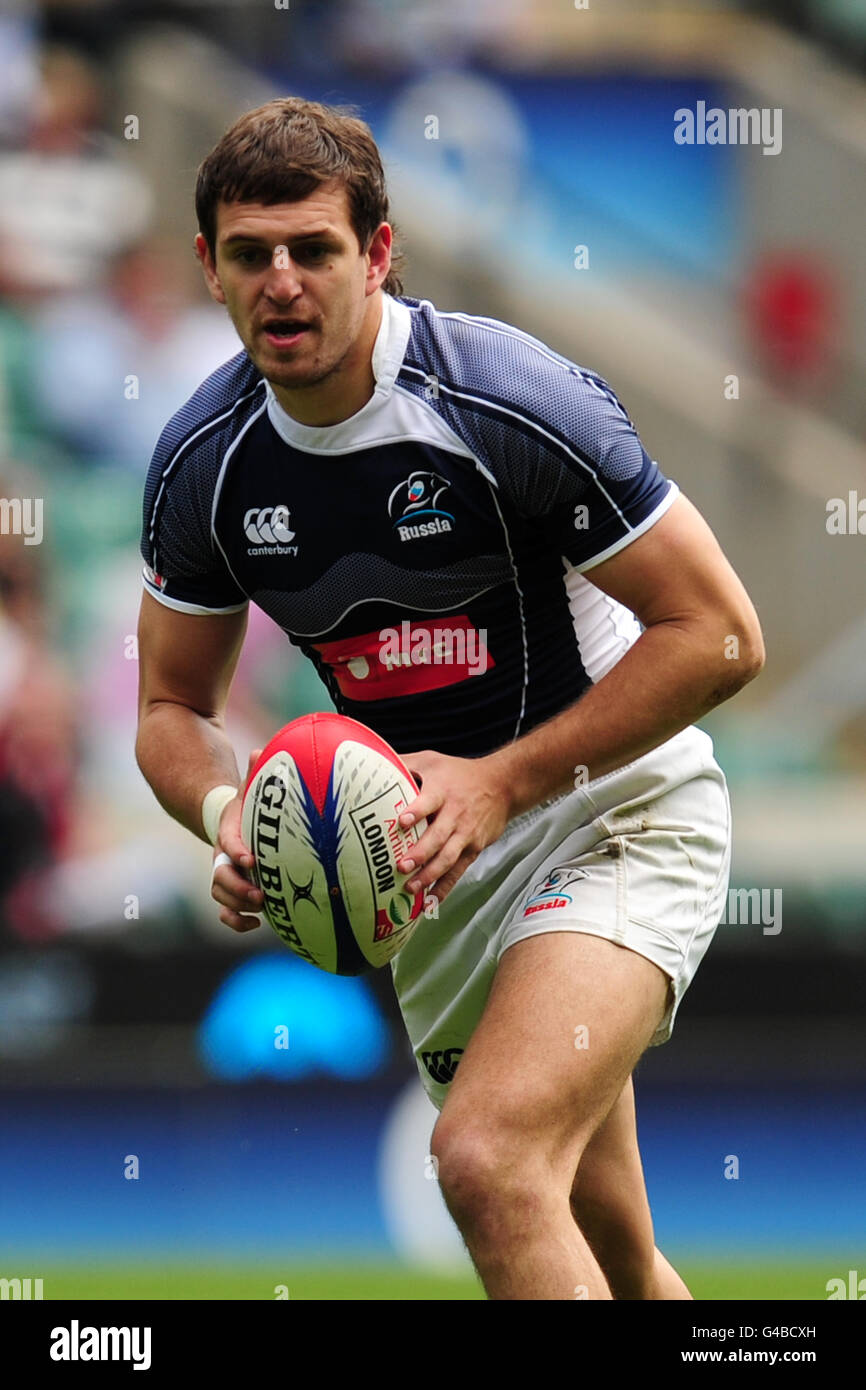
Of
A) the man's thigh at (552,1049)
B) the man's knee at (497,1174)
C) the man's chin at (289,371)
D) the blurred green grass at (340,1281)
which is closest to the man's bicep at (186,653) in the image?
the man's chin at (289,371)

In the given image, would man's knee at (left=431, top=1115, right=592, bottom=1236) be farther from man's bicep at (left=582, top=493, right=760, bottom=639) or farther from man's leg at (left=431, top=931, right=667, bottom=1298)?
man's bicep at (left=582, top=493, right=760, bottom=639)

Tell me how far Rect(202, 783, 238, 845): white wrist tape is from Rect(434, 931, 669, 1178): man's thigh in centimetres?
58

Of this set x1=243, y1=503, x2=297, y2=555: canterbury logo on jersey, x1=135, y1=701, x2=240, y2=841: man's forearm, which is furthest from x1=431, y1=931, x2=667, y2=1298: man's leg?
x1=243, y1=503, x2=297, y2=555: canterbury logo on jersey

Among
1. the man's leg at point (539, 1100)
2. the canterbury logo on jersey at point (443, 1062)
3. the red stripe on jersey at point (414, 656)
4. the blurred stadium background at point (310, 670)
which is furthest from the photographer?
the blurred stadium background at point (310, 670)

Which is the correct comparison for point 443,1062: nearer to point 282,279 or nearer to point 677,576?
point 677,576

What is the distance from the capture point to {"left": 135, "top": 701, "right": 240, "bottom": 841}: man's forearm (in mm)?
3668

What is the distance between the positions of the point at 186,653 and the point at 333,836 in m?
0.73

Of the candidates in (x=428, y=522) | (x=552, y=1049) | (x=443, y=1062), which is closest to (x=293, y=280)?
(x=428, y=522)

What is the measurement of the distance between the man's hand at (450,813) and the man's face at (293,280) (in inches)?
27.3

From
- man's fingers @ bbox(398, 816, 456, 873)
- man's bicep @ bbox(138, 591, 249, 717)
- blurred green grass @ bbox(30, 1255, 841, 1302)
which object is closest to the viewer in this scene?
man's fingers @ bbox(398, 816, 456, 873)

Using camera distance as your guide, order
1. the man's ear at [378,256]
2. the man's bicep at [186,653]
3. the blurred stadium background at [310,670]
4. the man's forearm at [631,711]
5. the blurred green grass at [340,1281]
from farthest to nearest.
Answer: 1. the blurred stadium background at [310,670]
2. the blurred green grass at [340,1281]
3. the man's bicep at [186,653]
4. the man's ear at [378,256]
5. the man's forearm at [631,711]

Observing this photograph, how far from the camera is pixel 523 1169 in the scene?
303cm

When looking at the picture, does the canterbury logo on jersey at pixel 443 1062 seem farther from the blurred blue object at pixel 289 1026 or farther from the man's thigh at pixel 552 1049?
the blurred blue object at pixel 289 1026

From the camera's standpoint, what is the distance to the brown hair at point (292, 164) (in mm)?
3244
